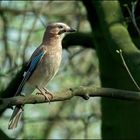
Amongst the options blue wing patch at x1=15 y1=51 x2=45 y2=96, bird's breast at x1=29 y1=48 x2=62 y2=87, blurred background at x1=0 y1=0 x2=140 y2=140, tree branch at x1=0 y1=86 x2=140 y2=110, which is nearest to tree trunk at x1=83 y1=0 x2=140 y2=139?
blurred background at x1=0 y1=0 x2=140 y2=140

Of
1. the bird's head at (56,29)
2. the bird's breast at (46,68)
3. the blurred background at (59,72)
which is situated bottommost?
the blurred background at (59,72)

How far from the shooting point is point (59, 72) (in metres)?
13.1

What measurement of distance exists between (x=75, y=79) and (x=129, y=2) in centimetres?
488

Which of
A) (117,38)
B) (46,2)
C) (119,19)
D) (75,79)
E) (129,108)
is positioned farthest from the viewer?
(75,79)

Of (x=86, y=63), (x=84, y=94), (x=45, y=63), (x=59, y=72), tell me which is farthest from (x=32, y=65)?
(x=86, y=63)

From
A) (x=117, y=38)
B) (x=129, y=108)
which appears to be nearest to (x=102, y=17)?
(x=117, y=38)

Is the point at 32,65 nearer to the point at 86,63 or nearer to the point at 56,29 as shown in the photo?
the point at 56,29

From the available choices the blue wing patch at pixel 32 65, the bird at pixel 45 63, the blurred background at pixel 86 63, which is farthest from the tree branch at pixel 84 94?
the blue wing patch at pixel 32 65

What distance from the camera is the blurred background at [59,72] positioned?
43.4 feet

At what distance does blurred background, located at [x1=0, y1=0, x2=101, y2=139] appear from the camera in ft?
43.4

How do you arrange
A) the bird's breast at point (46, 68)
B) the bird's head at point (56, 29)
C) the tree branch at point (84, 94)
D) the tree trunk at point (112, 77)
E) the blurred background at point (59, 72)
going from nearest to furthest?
the tree branch at point (84, 94)
the bird's breast at point (46, 68)
the bird's head at point (56, 29)
the tree trunk at point (112, 77)
the blurred background at point (59, 72)

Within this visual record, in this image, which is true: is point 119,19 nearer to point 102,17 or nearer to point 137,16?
point 102,17

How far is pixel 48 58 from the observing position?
8758 mm

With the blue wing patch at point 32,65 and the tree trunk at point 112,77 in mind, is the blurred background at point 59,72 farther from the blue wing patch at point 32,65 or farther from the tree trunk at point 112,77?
the blue wing patch at point 32,65
